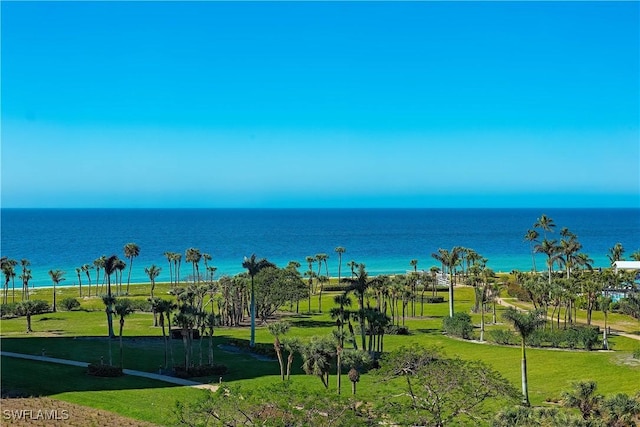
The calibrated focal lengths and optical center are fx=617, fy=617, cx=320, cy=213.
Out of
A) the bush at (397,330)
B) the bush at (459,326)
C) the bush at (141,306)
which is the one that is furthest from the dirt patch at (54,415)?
the bush at (141,306)

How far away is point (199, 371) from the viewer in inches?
2144

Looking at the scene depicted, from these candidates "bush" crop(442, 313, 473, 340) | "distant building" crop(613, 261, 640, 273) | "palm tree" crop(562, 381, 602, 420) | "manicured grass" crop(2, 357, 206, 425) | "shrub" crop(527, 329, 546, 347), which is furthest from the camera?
"distant building" crop(613, 261, 640, 273)

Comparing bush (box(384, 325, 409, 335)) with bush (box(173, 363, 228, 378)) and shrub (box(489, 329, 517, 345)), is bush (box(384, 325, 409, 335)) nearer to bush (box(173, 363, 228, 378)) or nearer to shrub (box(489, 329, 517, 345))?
shrub (box(489, 329, 517, 345))

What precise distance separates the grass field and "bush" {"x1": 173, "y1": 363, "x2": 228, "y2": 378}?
1142mm

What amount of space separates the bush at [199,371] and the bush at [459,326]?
1170 inches

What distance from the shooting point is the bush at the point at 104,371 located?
52062 mm

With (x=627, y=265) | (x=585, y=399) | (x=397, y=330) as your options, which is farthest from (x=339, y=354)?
(x=627, y=265)

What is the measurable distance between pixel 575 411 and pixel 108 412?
1212 inches

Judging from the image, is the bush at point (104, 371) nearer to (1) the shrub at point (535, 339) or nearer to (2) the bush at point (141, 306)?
(1) the shrub at point (535, 339)

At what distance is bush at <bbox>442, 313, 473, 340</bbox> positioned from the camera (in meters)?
71.1

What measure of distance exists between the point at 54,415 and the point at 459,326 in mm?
46547

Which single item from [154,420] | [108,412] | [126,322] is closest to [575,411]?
[154,420]

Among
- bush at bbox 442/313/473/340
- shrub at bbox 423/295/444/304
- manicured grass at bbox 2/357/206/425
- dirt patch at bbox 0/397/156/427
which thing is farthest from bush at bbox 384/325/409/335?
dirt patch at bbox 0/397/156/427

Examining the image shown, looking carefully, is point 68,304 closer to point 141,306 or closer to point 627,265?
point 141,306
